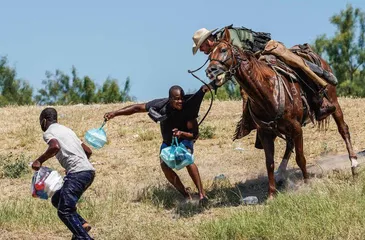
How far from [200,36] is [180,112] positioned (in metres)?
1.08

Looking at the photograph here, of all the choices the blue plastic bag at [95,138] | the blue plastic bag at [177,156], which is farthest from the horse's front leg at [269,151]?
the blue plastic bag at [95,138]

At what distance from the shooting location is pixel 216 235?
8508mm

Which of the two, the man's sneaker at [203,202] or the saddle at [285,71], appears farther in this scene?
the saddle at [285,71]

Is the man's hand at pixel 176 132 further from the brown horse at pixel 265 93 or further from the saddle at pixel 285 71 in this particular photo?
the saddle at pixel 285 71

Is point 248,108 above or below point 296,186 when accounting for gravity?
above

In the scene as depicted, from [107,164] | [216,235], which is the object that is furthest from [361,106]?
[216,235]

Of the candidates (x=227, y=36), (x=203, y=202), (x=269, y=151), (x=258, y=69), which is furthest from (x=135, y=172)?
(x=227, y=36)

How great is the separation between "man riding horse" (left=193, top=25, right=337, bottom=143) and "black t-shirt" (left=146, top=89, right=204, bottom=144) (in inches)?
26.3

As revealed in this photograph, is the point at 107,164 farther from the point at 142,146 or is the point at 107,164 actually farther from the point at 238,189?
the point at 238,189

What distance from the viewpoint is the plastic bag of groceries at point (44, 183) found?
8672 millimetres

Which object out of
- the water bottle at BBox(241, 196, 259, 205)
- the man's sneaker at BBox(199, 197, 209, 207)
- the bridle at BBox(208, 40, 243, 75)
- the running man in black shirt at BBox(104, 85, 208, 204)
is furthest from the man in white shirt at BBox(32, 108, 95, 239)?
the water bottle at BBox(241, 196, 259, 205)

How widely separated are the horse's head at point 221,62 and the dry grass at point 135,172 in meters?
1.79

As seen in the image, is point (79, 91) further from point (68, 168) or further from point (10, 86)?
point (68, 168)

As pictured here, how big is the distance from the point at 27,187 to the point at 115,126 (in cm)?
527
